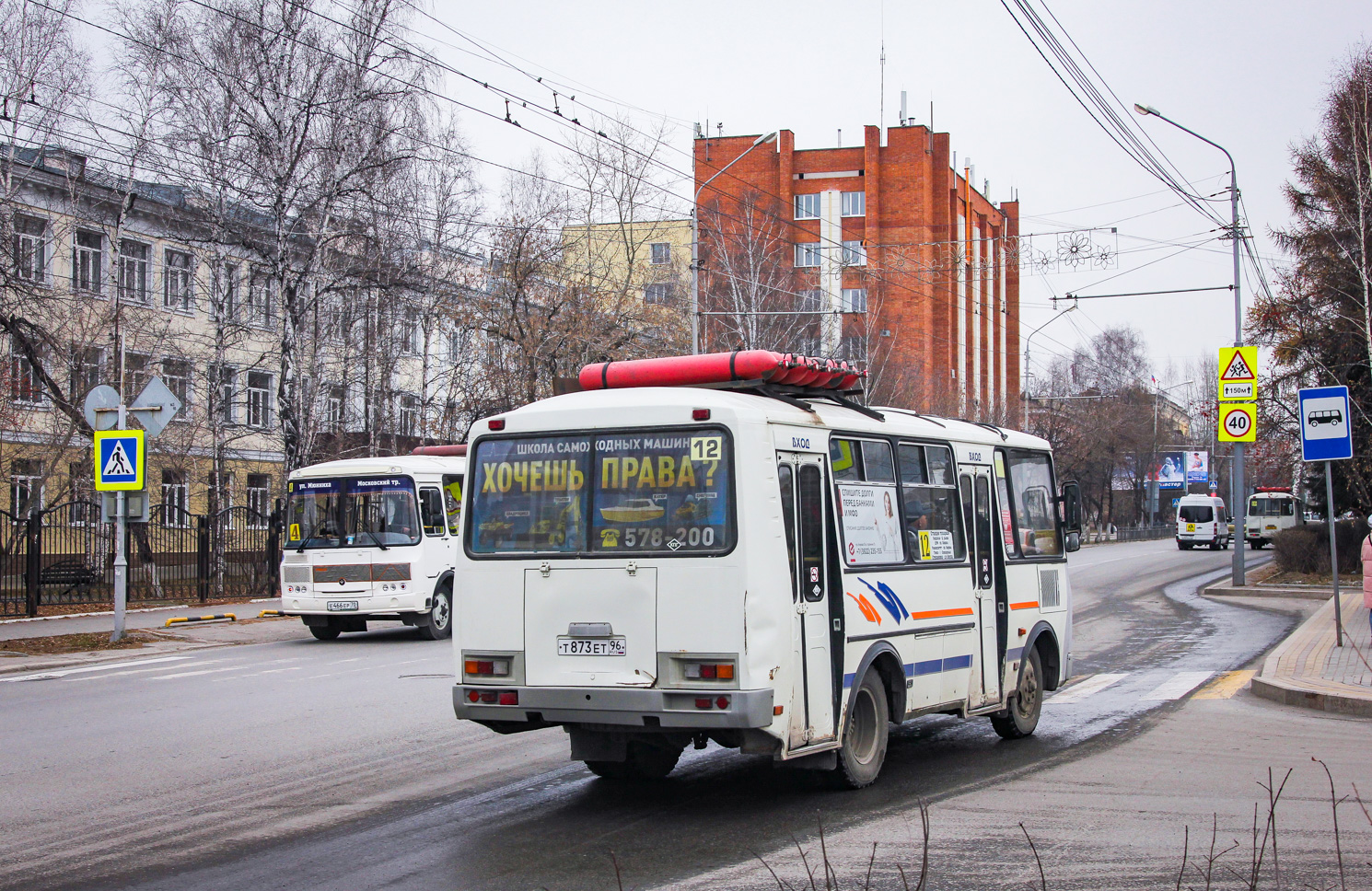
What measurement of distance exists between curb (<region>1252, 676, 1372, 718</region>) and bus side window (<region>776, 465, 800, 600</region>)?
23.4ft

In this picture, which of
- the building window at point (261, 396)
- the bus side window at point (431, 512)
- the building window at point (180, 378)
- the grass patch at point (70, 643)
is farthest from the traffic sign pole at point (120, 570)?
the building window at point (261, 396)

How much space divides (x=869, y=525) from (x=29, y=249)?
2541cm

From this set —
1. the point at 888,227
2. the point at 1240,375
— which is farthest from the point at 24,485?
the point at 888,227

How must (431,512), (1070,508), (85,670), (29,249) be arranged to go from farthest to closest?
(29,249), (431,512), (85,670), (1070,508)

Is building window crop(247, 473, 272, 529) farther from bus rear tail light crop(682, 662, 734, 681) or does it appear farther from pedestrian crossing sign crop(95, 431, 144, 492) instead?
bus rear tail light crop(682, 662, 734, 681)

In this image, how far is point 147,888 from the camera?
20.4 ft

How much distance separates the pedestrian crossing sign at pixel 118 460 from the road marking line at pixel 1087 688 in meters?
13.1

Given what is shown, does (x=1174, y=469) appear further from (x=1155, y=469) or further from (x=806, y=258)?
(x=806, y=258)

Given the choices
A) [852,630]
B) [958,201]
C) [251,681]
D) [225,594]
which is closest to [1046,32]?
[852,630]

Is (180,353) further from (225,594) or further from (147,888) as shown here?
(147,888)

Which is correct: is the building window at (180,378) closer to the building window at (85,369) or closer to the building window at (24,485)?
the building window at (85,369)

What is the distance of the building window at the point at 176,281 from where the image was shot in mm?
33844

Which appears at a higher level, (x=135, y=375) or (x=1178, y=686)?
(x=135, y=375)

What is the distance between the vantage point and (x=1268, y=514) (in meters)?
66.0
